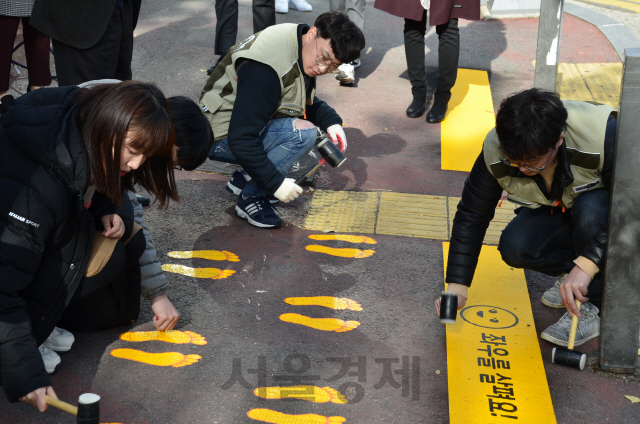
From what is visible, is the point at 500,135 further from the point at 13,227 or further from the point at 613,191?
the point at 13,227

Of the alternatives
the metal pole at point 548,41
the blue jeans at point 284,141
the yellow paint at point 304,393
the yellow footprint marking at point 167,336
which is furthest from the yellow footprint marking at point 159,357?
the metal pole at point 548,41

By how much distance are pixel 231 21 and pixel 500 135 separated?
12.7ft

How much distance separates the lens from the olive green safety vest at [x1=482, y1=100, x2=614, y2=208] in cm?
252

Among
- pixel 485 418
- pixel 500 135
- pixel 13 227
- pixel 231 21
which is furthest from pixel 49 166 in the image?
pixel 231 21

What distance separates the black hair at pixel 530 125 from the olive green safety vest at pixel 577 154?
0.20 metres

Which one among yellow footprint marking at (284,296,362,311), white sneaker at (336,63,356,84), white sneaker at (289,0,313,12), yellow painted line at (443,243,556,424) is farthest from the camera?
white sneaker at (289,0,313,12)

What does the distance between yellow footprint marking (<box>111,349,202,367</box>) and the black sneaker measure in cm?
117

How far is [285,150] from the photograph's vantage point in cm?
362

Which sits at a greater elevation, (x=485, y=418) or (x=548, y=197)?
(x=548, y=197)

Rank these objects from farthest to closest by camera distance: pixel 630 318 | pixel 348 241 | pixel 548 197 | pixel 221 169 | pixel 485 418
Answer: pixel 221 169, pixel 348 241, pixel 548 197, pixel 630 318, pixel 485 418

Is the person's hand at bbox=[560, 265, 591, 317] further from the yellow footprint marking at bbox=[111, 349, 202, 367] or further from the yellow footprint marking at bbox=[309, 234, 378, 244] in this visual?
the yellow footprint marking at bbox=[111, 349, 202, 367]

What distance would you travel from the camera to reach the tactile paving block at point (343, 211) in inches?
147

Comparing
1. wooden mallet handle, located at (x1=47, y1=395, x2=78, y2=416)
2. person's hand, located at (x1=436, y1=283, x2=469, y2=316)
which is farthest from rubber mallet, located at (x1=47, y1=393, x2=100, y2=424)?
person's hand, located at (x1=436, y1=283, x2=469, y2=316)

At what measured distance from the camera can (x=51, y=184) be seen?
211cm
